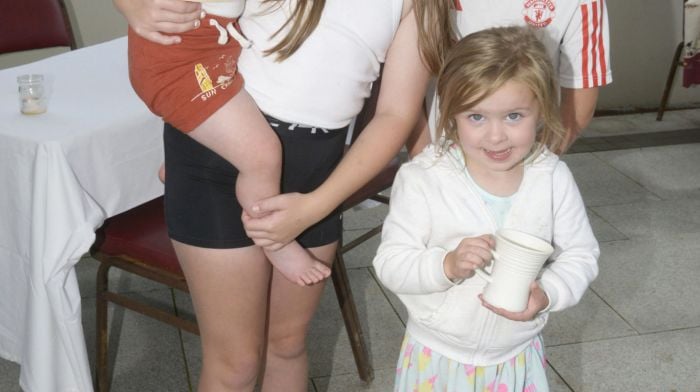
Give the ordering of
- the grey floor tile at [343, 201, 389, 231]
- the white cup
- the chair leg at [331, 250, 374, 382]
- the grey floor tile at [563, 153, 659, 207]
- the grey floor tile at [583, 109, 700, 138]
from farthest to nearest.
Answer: the grey floor tile at [583, 109, 700, 138], the grey floor tile at [563, 153, 659, 207], the grey floor tile at [343, 201, 389, 231], the chair leg at [331, 250, 374, 382], the white cup

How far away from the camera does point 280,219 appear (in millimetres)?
1464

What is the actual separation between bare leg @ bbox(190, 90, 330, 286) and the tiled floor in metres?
1.17

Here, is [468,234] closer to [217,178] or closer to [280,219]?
[280,219]

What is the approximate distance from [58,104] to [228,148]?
964 mm

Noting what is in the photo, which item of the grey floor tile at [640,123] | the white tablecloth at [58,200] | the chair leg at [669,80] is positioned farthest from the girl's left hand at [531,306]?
the chair leg at [669,80]

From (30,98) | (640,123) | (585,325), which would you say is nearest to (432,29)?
(30,98)

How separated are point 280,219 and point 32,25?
7.09 feet

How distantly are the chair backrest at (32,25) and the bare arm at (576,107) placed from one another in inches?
84.4

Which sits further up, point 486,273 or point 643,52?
point 486,273

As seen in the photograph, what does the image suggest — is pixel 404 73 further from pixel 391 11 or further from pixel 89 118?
pixel 89 118

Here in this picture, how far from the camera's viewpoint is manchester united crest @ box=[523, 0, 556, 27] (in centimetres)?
160

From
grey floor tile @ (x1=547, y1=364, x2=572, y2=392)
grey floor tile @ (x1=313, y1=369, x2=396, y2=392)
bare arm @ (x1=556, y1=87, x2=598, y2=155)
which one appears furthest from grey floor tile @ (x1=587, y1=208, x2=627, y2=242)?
bare arm @ (x1=556, y1=87, x2=598, y2=155)

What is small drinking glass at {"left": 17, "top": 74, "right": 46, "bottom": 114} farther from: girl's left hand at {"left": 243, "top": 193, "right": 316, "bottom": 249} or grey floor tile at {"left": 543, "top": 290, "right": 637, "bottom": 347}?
grey floor tile at {"left": 543, "top": 290, "right": 637, "bottom": 347}

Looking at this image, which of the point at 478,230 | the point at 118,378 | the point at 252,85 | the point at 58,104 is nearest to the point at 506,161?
→ the point at 478,230
